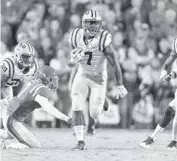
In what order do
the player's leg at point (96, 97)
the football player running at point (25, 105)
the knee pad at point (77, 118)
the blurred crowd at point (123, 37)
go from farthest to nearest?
the blurred crowd at point (123, 37)
the player's leg at point (96, 97)
the knee pad at point (77, 118)
the football player running at point (25, 105)

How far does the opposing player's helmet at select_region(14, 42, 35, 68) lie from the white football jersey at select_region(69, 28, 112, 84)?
2.49ft

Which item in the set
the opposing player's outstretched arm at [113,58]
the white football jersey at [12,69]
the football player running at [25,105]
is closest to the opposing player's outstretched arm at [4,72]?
the white football jersey at [12,69]

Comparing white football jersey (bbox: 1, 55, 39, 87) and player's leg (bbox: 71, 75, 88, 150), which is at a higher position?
white football jersey (bbox: 1, 55, 39, 87)

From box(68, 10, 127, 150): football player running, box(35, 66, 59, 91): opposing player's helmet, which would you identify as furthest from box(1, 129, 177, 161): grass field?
box(35, 66, 59, 91): opposing player's helmet

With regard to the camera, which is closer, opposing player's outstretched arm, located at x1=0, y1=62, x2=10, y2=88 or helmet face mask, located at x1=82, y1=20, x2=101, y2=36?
opposing player's outstretched arm, located at x1=0, y1=62, x2=10, y2=88

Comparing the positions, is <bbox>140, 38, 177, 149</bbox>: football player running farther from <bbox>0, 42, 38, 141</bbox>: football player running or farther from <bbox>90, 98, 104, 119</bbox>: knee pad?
<bbox>0, 42, 38, 141</bbox>: football player running

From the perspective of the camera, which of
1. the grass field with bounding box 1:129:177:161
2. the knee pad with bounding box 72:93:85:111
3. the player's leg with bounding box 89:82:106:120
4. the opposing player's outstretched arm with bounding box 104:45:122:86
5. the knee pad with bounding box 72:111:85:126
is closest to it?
the grass field with bounding box 1:129:177:161

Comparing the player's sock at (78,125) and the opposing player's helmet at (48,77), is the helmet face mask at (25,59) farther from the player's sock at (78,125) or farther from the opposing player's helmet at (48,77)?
the player's sock at (78,125)

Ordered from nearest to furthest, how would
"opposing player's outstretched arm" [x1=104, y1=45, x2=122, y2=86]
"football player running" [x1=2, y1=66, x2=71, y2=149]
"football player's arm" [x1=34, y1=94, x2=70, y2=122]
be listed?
"football player's arm" [x1=34, y1=94, x2=70, y2=122] < "football player running" [x1=2, y1=66, x2=71, y2=149] < "opposing player's outstretched arm" [x1=104, y1=45, x2=122, y2=86]

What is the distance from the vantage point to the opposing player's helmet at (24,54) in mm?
7020

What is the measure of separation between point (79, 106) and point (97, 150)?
2.13 feet

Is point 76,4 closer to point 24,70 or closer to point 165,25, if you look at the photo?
point 165,25

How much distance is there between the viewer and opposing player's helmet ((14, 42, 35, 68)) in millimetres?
7020

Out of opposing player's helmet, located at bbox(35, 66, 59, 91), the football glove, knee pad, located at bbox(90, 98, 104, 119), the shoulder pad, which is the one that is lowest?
knee pad, located at bbox(90, 98, 104, 119)
